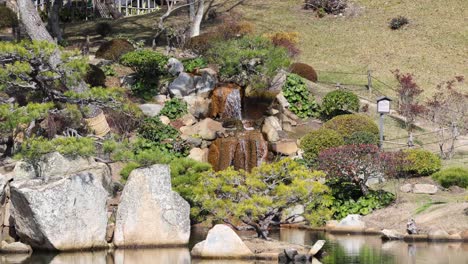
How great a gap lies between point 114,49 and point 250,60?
9683 millimetres

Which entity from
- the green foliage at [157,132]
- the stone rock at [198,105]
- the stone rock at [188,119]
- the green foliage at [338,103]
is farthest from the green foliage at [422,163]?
the stone rock at [198,105]

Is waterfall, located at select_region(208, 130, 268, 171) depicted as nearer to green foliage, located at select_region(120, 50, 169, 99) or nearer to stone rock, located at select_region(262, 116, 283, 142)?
stone rock, located at select_region(262, 116, 283, 142)

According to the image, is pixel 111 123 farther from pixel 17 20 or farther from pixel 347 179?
pixel 17 20

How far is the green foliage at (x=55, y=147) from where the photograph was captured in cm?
2717

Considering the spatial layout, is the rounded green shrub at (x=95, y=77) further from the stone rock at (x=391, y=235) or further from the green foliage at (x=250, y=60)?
the stone rock at (x=391, y=235)

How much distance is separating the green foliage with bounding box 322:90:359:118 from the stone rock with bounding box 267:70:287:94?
85.0 inches


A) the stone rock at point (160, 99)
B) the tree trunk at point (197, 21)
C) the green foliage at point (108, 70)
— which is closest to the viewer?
the stone rock at point (160, 99)

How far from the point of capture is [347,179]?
108 feet

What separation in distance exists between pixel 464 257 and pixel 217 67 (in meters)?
21.0

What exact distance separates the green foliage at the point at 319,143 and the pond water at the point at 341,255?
316 inches

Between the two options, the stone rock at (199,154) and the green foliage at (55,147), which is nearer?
the green foliage at (55,147)

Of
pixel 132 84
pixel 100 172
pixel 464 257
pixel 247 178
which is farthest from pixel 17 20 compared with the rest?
pixel 464 257

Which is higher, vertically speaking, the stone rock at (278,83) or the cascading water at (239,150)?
the stone rock at (278,83)

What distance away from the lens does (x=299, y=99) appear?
44250 millimetres
